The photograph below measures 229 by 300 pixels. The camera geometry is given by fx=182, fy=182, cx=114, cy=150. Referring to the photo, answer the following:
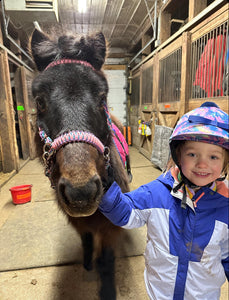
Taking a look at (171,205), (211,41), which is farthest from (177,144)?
(211,41)

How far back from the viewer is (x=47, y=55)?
1276 mm

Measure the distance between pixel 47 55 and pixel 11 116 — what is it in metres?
3.82

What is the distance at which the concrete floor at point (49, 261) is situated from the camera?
1.63 m

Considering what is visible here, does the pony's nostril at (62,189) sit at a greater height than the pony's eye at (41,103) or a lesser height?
lesser

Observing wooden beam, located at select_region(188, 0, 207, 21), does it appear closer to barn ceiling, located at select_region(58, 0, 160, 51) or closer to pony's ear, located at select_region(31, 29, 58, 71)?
barn ceiling, located at select_region(58, 0, 160, 51)

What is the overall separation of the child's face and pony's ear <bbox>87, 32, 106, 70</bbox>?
88 centimetres

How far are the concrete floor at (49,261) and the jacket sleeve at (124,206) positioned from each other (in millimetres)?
1042

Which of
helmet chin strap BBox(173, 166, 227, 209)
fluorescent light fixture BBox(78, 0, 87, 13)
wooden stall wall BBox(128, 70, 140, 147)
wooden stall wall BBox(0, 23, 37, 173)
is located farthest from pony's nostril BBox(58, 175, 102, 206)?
wooden stall wall BBox(128, 70, 140, 147)

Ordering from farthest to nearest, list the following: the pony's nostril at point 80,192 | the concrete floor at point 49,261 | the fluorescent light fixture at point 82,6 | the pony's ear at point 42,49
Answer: the fluorescent light fixture at point 82,6 → the concrete floor at point 49,261 → the pony's ear at point 42,49 → the pony's nostril at point 80,192

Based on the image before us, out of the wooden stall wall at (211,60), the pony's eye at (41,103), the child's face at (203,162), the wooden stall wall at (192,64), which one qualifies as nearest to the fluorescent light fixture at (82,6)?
the wooden stall wall at (192,64)

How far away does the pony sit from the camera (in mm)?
861

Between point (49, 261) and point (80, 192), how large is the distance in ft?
Answer: 5.21

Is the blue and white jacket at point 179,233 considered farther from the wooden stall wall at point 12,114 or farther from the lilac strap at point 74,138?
the wooden stall wall at point 12,114

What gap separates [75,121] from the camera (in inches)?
38.8
